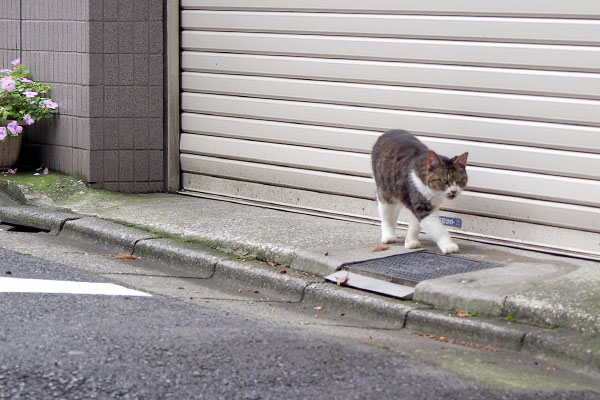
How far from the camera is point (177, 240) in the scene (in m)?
7.05

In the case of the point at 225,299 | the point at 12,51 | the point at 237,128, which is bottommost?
the point at 225,299

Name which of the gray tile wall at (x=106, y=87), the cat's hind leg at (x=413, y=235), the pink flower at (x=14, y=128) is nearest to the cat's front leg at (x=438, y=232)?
the cat's hind leg at (x=413, y=235)

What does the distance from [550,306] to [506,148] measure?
1799 mm

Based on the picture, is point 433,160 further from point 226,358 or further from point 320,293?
point 226,358

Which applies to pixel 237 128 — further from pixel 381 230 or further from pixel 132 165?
pixel 381 230

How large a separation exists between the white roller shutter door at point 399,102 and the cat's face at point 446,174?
18.4 inches

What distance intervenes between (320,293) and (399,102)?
6.51ft

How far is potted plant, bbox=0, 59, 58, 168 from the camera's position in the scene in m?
8.77

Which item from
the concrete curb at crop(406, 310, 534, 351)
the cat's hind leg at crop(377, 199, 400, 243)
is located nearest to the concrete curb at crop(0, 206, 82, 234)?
the cat's hind leg at crop(377, 199, 400, 243)

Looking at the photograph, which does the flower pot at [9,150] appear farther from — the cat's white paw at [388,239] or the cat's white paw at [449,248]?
the cat's white paw at [449,248]

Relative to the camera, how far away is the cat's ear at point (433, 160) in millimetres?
6285

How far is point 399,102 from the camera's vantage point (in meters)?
7.23

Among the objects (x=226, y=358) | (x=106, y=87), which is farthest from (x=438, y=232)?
(x=106, y=87)

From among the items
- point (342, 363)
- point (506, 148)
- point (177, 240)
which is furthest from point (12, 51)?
point (342, 363)
